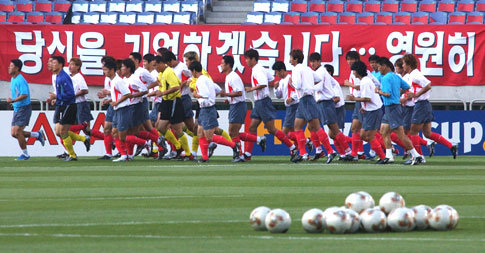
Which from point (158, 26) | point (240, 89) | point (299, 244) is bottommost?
point (299, 244)

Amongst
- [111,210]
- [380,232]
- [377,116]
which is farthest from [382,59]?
[380,232]

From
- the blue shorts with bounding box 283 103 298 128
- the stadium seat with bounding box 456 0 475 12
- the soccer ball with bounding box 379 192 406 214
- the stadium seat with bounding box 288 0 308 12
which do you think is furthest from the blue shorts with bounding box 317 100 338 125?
the soccer ball with bounding box 379 192 406 214

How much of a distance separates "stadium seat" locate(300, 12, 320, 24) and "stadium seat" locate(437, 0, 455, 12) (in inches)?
134

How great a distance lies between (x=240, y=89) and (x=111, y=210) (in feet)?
33.6

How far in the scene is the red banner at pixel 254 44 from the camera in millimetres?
25250

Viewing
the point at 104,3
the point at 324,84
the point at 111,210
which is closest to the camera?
the point at 111,210

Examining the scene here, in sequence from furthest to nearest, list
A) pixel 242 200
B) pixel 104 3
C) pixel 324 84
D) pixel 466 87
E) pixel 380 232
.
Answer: pixel 104 3 < pixel 466 87 < pixel 324 84 < pixel 242 200 < pixel 380 232

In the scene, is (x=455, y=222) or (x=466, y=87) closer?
(x=455, y=222)

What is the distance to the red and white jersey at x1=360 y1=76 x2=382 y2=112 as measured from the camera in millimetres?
19938

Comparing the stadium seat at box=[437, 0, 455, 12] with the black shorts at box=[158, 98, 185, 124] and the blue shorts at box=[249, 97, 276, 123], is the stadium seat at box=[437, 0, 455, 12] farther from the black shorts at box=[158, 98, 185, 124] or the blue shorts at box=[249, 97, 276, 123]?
the black shorts at box=[158, 98, 185, 124]

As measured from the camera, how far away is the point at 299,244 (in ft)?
24.5

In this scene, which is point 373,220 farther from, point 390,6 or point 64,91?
point 390,6

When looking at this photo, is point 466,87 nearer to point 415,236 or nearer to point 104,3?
point 104,3

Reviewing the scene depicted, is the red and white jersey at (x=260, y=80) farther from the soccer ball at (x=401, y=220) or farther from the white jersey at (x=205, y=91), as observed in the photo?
the soccer ball at (x=401, y=220)
